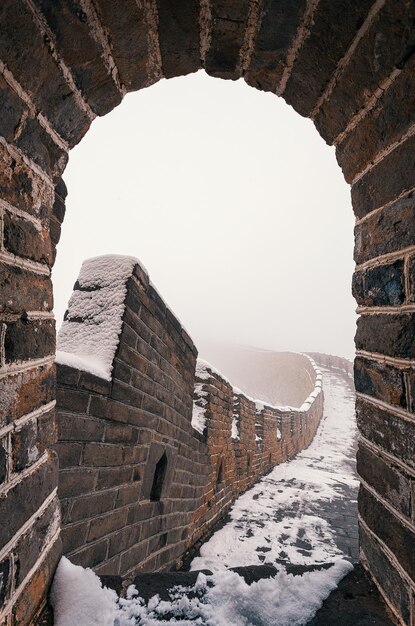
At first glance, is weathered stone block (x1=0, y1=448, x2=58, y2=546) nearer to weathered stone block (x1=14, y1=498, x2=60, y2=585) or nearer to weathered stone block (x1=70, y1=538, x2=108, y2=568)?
weathered stone block (x1=14, y1=498, x2=60, y2=585)

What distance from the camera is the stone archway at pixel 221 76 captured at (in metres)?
0.91

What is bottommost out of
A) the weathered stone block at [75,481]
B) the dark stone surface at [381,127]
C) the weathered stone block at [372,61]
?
the weathered stone block at [75,481]

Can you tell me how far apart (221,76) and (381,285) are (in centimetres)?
95

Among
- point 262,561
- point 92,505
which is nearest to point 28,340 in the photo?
point 92,505

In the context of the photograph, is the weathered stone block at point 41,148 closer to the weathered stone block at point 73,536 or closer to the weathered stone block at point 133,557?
the weathered stone block at point 73,536

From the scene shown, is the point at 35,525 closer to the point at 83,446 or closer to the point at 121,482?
the point at 83,446

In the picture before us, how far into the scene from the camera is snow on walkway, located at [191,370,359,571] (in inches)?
144

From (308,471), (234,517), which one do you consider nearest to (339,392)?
(308,471)

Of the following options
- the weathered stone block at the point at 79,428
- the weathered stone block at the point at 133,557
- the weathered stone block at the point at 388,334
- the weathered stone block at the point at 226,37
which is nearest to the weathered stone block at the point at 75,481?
the weathered stone block at the point at 79,428

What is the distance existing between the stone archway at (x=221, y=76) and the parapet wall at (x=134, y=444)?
21.7 inches

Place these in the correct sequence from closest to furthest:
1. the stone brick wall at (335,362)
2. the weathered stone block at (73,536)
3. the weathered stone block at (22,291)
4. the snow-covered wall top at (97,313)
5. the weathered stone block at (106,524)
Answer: the weathered stone block at (22,291)
the weathered stone block at (73,536)
the weathered stone block at (106,524)
the snow-covered wall top at (97,313)
the stone brick wall at (335,362)

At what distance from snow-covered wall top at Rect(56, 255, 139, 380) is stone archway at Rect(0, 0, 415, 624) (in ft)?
2.76

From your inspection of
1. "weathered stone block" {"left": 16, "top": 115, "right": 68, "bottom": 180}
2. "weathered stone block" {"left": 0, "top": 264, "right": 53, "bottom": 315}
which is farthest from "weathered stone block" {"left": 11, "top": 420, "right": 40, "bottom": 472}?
"weathered stone block" {"left": 16, "top": 115, "right": 68, "bottom": 180}

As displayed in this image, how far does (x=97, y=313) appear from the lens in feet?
7.43
